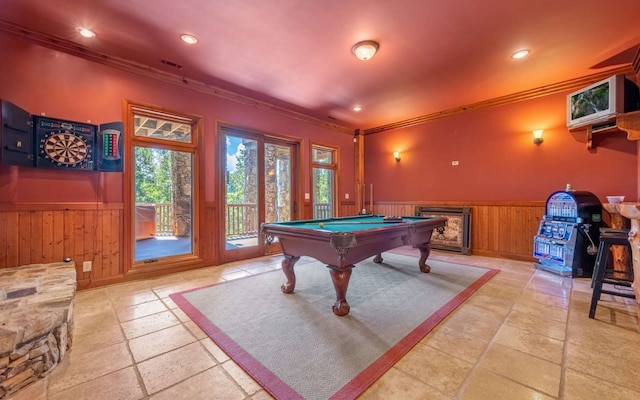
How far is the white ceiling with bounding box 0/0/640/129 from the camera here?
244cm

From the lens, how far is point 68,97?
9.95 ft

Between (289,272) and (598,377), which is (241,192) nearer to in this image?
(289,272)

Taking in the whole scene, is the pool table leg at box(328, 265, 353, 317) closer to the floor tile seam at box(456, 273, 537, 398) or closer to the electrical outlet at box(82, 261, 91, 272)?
the floor tile seam at box(456, 273, 537, 398)

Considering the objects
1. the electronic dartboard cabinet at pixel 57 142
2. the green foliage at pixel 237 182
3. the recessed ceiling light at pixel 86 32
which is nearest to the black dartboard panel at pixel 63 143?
the electronic dartboard cabinet at pixel 57 142

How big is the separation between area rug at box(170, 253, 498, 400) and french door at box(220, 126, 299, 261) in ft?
4.62

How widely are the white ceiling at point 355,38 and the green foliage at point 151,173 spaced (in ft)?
3.99

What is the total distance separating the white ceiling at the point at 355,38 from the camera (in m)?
2.44

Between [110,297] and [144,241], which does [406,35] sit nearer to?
[110,297]

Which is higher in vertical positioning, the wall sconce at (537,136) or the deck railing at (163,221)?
the wall sconce at (537,136)

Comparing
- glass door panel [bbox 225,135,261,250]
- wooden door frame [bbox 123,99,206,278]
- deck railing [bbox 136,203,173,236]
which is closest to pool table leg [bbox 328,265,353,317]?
wooden door frame [bbox 123,99,206,278]

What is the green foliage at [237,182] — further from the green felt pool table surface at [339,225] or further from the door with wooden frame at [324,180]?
the green felt pool table surface at [339,225]

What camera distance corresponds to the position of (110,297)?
287cm

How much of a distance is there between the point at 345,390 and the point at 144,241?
19.6 feet

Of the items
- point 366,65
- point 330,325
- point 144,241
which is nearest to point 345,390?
point 330,325
